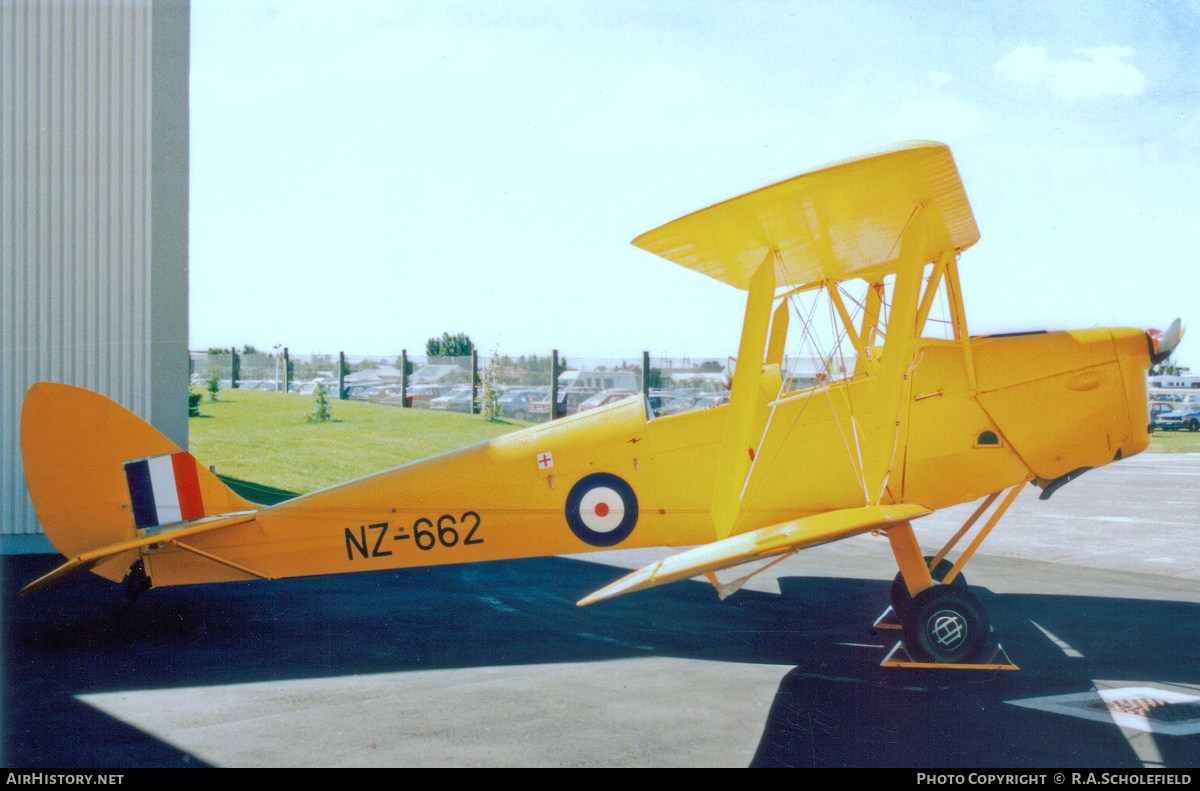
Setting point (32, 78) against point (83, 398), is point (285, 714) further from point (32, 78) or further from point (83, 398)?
point (32, 78)

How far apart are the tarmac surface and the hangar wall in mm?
2189

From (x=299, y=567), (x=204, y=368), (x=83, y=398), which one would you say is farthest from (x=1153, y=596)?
(x=204, y=368)

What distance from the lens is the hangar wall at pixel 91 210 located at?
9.40 m

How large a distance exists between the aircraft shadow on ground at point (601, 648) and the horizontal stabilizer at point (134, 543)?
22.2 inches

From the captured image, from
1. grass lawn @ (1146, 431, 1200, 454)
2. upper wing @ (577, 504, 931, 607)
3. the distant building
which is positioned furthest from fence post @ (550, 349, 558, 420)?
upper wing @ (577, 504, 931, 607)

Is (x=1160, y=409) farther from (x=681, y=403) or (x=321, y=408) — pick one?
(x=321, y=408)

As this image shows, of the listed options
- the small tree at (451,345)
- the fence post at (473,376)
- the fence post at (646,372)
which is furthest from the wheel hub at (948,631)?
the small tree at (451,345)

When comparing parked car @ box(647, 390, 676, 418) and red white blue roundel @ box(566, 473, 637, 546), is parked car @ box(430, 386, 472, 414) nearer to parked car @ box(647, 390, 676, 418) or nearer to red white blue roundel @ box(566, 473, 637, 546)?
parked car @ box(647, 390, 676, 418)

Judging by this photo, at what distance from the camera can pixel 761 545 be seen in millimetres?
4426

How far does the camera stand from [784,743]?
4.20 m

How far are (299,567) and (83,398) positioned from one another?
75.2 inches

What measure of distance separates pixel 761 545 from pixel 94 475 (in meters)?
4.60

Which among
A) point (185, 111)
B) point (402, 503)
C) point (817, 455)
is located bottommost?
point (402, 503)

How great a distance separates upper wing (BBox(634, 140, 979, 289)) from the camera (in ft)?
16.2
